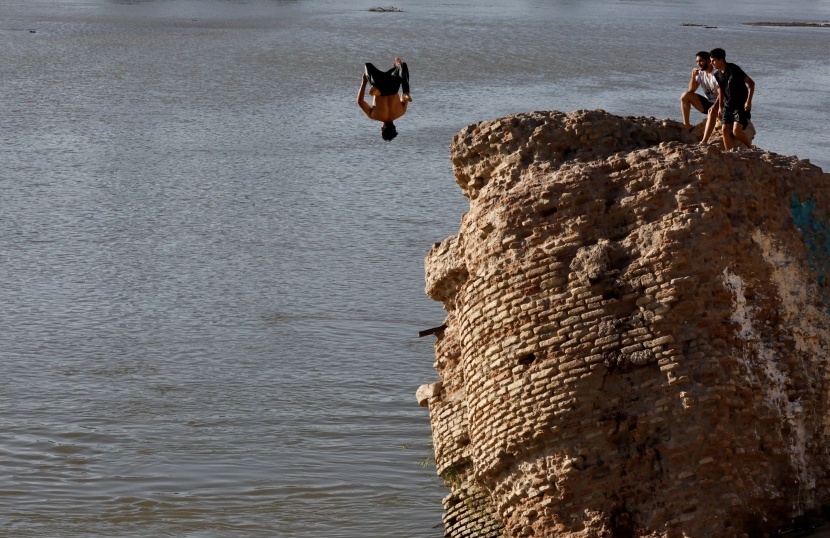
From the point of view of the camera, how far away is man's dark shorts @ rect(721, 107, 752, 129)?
11758mm

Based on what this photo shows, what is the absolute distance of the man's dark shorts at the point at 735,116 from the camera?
11758 millimetres

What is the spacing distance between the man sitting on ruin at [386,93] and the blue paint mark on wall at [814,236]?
6.12 metres

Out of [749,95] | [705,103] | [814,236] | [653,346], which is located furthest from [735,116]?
[653,346]

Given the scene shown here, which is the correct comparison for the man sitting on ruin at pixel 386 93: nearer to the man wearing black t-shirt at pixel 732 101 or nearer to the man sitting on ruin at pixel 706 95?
the man sitting on ruin at pixel 706 95

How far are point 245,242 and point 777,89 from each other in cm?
1918

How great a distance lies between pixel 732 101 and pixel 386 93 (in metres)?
4.41

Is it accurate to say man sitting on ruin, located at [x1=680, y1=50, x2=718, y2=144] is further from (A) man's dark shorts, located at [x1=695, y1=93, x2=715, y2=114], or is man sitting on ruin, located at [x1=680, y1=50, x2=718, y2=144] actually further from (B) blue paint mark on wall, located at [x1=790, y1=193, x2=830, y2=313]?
(B) blue paint mark on wall, located at [x1=790, y1=193, x2=830, y2=313]

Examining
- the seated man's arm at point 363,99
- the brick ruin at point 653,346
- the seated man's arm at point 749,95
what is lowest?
the brick ruin at point 653,346

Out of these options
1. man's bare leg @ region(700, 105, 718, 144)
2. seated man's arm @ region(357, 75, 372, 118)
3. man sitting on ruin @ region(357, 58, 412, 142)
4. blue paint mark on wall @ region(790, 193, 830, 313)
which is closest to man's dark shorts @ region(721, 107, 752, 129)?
man's bare leg @ region(700, 105, 718, 144)

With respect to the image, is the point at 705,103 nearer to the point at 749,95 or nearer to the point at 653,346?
the point at 749,95

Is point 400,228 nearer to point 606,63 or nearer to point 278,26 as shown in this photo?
point 606,63

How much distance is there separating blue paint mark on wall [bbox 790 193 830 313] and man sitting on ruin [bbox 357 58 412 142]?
6.12 m

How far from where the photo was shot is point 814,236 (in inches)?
350

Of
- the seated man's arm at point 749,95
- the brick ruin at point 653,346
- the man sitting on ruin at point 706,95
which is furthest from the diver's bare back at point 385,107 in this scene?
the brick ruin at point 653,346
